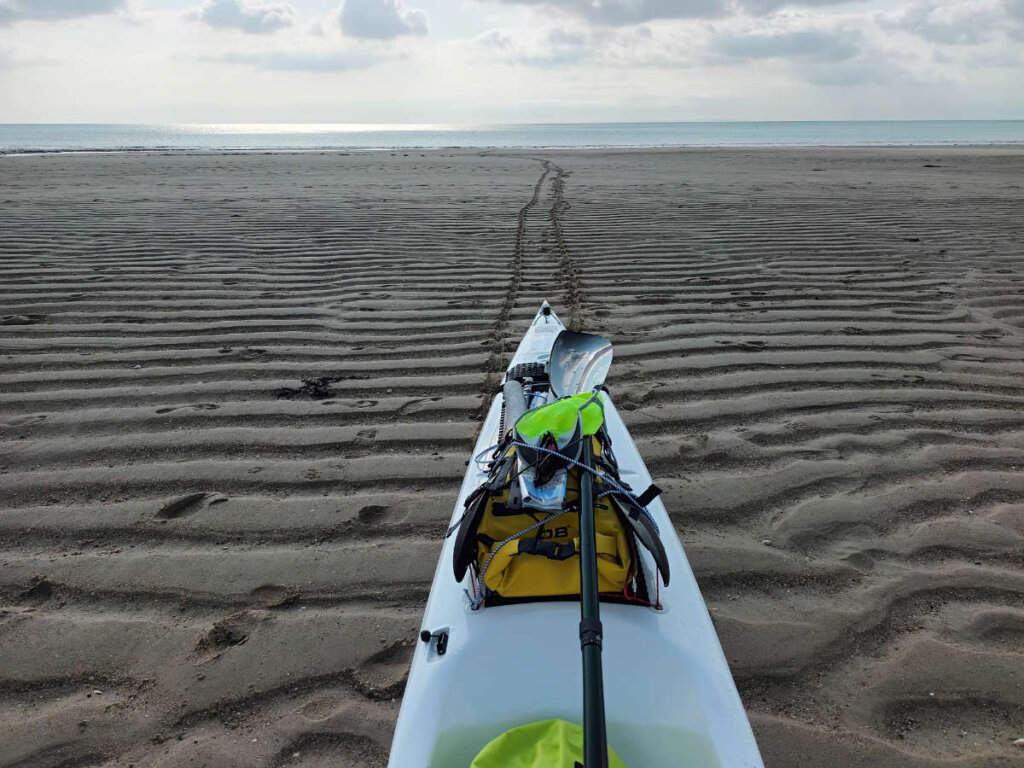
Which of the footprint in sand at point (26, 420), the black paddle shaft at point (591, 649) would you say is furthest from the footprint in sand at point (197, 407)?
the black paddle shaft at point (591, 649)

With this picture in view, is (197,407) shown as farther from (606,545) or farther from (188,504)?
(606,545)

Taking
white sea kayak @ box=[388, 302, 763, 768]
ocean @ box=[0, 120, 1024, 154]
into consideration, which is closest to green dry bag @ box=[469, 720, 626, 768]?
white sea kayak @ box=[388, 302, 763, 768]

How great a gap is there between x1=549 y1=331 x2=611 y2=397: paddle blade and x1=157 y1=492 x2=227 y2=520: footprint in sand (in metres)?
1.58

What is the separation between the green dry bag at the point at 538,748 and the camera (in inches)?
56.5

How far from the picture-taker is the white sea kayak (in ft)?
5.25

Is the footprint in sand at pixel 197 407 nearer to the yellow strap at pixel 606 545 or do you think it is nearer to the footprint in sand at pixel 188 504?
the footprint in sand at pixel 188 504

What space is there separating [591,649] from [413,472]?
175 cm

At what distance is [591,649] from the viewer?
4.74ft

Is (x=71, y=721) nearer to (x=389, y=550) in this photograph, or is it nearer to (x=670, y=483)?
(x=389, y=550)

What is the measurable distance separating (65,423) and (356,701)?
247 centimetres

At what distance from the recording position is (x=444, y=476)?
304 cm

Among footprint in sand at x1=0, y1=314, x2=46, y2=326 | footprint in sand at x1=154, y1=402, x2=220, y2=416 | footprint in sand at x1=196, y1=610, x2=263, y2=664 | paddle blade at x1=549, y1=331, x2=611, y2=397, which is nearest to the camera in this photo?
footprint in sand at x1=196, y1=610, x2=263, y2=664

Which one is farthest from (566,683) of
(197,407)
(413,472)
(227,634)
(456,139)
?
(456,139)

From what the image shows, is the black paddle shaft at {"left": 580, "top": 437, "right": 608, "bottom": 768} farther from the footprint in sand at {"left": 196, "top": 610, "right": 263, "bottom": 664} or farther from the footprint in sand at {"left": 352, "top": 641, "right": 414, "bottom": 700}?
the footprint in sand at {"left": 196, "top": 610, "right": 263, "bottom": 664}
